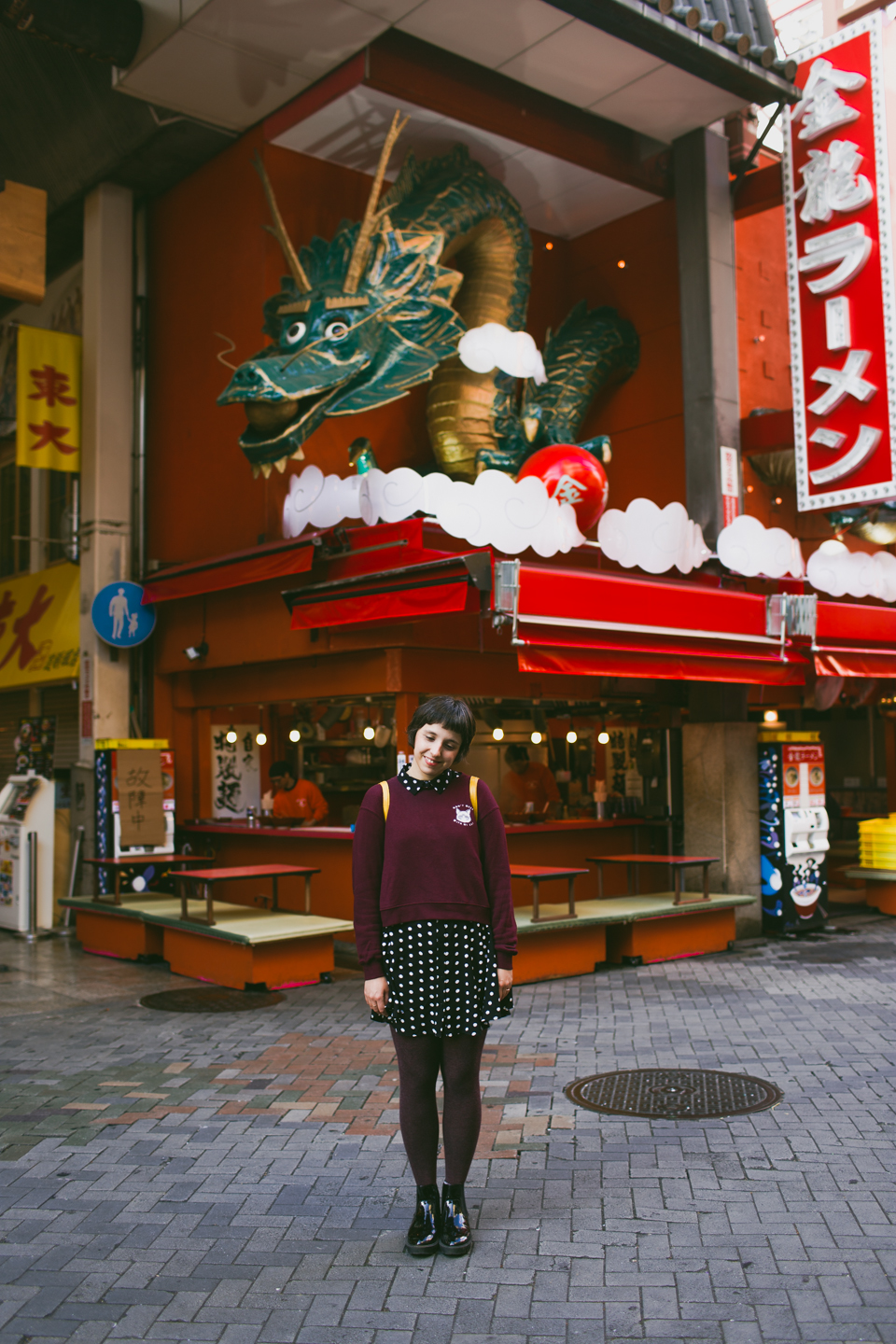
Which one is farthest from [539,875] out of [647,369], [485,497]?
[647,369]

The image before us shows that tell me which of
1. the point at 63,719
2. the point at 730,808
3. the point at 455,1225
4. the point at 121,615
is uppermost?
the point at 121,615

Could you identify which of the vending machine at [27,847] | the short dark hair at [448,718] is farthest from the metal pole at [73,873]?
the short dark hair at [448,718]

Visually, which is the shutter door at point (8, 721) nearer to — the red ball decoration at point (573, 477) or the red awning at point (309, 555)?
the red awning at point (309, 555)

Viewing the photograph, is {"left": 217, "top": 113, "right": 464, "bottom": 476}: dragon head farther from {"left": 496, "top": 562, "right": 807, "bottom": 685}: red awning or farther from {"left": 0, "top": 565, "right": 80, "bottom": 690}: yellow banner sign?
{"left": 0, "top": 565, "right": 80, "bottom": 690}: yellow banner sign

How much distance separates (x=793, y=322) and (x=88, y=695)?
8.49 meters

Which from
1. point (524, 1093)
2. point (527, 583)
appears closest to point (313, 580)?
point (527, 583)

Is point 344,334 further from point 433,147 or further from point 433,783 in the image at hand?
point 433,783

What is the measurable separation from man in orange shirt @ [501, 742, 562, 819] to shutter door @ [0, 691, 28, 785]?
25.9 feet

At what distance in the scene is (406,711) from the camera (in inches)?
410

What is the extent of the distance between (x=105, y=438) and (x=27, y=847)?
475 centimetres

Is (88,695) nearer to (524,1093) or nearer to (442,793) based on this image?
(524,1093)

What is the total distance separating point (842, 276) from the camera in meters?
10.9

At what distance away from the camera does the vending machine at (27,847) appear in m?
11.7

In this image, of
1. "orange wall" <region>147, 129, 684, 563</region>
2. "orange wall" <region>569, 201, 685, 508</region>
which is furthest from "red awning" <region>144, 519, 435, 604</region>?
"orange wall" <region>569, 201, 685, 508</region>
